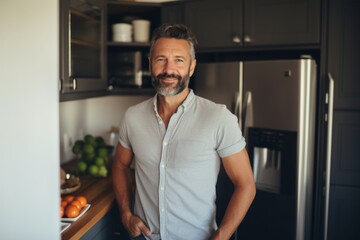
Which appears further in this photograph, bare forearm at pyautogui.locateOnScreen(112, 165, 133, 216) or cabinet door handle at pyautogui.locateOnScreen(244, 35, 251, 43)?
cabinet door handle at pyautogui.locateOnScreen(244, 35, 251, 43)

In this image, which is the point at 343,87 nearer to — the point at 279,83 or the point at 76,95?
the point at 279,83

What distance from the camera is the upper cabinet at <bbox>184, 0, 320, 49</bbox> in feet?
6.54

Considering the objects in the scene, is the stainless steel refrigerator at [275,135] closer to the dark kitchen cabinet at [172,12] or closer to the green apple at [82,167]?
the dark kitchen cabinet at [172,12]

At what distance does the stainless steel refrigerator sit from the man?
1.68 ft

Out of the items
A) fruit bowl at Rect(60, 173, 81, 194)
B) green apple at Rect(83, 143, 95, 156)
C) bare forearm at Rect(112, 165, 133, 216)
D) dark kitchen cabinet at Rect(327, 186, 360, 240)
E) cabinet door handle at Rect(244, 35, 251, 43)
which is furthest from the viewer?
green apple at Rect(83, 143, 95, 156)

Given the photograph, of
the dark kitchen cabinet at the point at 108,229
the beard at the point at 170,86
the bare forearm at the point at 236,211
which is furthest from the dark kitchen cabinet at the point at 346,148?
the dark kitchen cabinet at the point at 108,229

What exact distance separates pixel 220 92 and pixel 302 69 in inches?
19.2

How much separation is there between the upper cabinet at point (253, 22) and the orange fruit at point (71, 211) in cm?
123

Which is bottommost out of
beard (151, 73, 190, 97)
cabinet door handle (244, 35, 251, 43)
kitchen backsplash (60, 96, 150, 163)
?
kitchen backsplash (60, 96, 150, 163)

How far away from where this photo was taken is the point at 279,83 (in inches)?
76.4

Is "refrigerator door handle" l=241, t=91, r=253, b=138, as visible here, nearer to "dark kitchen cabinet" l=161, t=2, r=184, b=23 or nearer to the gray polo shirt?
the gray polo shirt

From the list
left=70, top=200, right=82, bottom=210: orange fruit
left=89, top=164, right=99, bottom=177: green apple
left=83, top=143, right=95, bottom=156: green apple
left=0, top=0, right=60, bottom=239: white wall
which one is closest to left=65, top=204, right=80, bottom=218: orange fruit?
left=70, top=200, right=82, bottom=210: orange fruit

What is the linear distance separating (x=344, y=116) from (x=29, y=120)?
1.61 m

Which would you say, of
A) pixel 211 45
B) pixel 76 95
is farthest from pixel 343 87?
pixel 76 95
